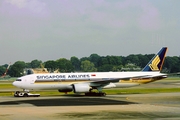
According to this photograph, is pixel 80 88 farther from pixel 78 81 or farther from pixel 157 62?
pixel 157 62

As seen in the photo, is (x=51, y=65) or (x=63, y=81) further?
(x=51, y=65)

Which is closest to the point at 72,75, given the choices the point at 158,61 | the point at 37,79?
the point at 37,79

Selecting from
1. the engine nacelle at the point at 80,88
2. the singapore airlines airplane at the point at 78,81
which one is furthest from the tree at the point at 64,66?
the engine nacelle at the point at 80,88

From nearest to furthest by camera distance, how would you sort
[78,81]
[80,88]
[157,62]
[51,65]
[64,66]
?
[80,88] → [78,81] → [157,62] → [64,66] → [51,65]

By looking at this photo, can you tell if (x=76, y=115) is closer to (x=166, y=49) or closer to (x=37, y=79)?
(x=37, y=79)

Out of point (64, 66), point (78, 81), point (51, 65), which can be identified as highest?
point (51, 65)

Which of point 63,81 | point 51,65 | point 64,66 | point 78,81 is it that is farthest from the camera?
point 51,65

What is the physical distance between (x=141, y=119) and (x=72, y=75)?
2793cm

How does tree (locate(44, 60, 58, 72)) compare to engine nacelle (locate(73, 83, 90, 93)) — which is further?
tree (locate(44, 60, 58, 72))

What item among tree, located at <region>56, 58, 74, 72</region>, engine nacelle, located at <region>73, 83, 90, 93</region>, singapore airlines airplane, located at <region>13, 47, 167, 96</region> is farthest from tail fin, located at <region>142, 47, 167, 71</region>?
tree, located at <region>56, 58, 74, 72</region>

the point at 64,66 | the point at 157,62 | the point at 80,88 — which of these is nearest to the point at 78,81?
the point at 80,88

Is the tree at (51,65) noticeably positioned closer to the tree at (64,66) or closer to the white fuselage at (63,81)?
the tree at (64,66)

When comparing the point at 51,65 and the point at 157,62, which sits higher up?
the point at 51,65

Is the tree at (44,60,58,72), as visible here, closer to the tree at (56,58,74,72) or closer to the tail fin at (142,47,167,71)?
the tree at (56,58,74,72)
